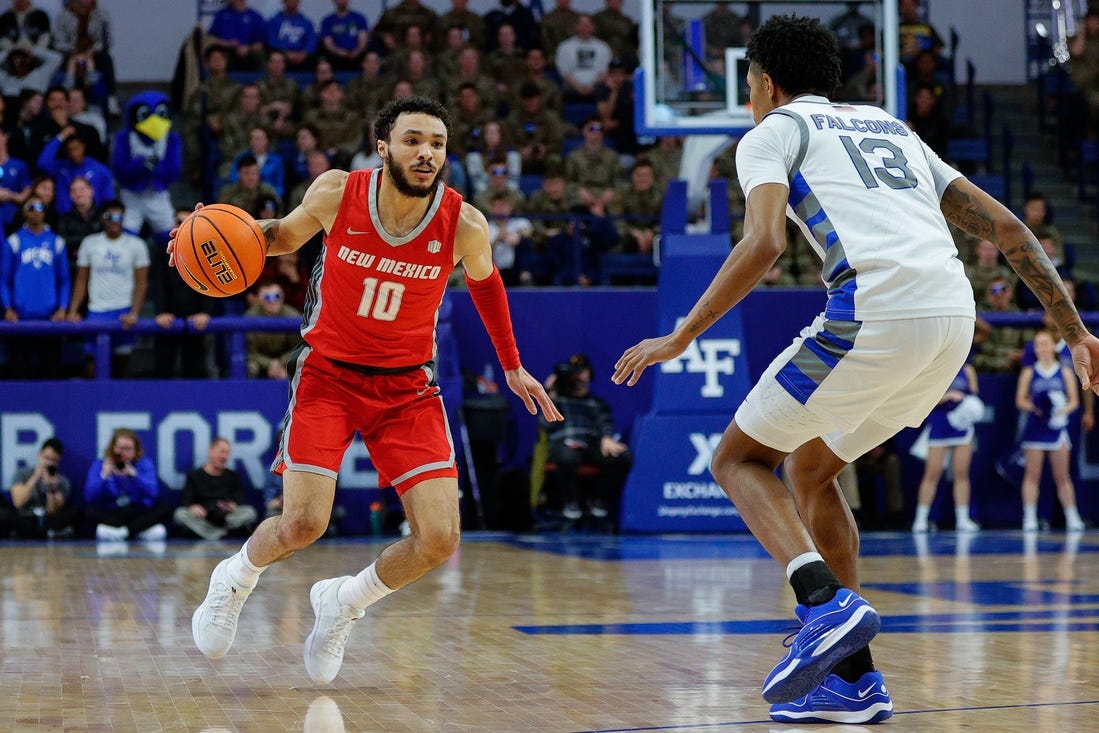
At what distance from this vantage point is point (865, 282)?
4.45m

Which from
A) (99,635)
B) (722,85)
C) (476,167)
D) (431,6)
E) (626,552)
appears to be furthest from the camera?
(431,6)

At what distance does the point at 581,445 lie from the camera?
43.3ft

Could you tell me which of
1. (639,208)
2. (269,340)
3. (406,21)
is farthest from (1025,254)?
(406,21)

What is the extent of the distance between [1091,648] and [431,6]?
15.6 meters

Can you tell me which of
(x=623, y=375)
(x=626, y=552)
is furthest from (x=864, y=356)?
(x=626, y=552)

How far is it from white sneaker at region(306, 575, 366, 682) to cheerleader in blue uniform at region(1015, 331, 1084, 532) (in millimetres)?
9951

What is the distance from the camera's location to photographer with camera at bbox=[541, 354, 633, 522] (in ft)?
43.2

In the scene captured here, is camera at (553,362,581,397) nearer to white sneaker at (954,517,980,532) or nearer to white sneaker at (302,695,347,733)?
white sneaker at (954,517,980,532)

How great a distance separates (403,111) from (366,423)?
1.19m

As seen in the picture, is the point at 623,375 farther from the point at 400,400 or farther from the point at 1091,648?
the point at 1091,648

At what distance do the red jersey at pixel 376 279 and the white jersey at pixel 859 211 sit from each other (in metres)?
1.48

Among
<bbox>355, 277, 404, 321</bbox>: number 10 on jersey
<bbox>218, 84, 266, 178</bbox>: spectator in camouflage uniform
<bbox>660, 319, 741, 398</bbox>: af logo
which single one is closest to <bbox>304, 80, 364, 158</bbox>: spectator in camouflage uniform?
<bbox>218, 84, 266, 178</bbox>: spectator in camouflage uniform

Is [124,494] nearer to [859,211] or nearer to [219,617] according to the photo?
[219,617]

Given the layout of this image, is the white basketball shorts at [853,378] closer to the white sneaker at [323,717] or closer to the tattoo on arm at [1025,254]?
the tattoo on arm at [1025,254]
